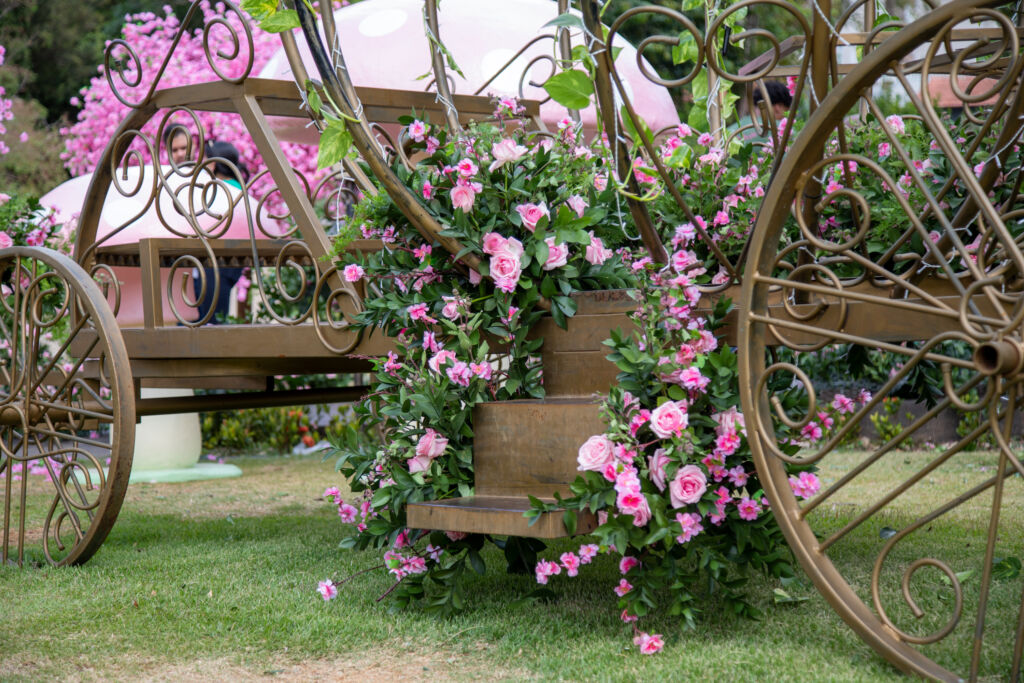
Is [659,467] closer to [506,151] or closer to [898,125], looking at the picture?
[506,151]

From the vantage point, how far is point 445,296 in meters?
2.84

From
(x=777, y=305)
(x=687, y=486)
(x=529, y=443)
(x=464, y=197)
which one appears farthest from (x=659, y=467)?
(x=464, y=197)

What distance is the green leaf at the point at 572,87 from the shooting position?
2568mm

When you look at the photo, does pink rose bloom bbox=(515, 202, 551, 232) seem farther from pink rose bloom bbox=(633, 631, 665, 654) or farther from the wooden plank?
pink rose bloom bbox=(633, 631, 665, 654)

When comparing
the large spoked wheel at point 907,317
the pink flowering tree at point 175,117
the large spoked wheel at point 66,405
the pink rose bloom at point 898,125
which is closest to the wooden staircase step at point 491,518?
the large spoked wheel at point 907,317

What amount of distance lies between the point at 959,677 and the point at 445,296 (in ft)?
5.00

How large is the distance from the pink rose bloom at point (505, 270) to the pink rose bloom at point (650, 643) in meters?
0.93

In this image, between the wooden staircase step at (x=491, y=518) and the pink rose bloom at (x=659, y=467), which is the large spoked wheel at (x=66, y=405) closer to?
the wooden staircase step at (x=491, y=518)

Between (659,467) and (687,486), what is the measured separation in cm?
8

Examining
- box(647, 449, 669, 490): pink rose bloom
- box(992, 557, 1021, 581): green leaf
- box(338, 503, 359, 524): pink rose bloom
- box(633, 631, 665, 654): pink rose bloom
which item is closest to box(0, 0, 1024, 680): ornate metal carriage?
box(992, 557, 1021, 581): green leaf

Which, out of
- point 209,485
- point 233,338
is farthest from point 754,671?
point 209,485

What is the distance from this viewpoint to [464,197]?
9.13 ft

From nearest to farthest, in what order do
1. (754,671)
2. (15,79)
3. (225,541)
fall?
(754,671) < (225,541) < (15,79)

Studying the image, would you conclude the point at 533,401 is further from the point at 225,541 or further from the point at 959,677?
the point at 225,541
